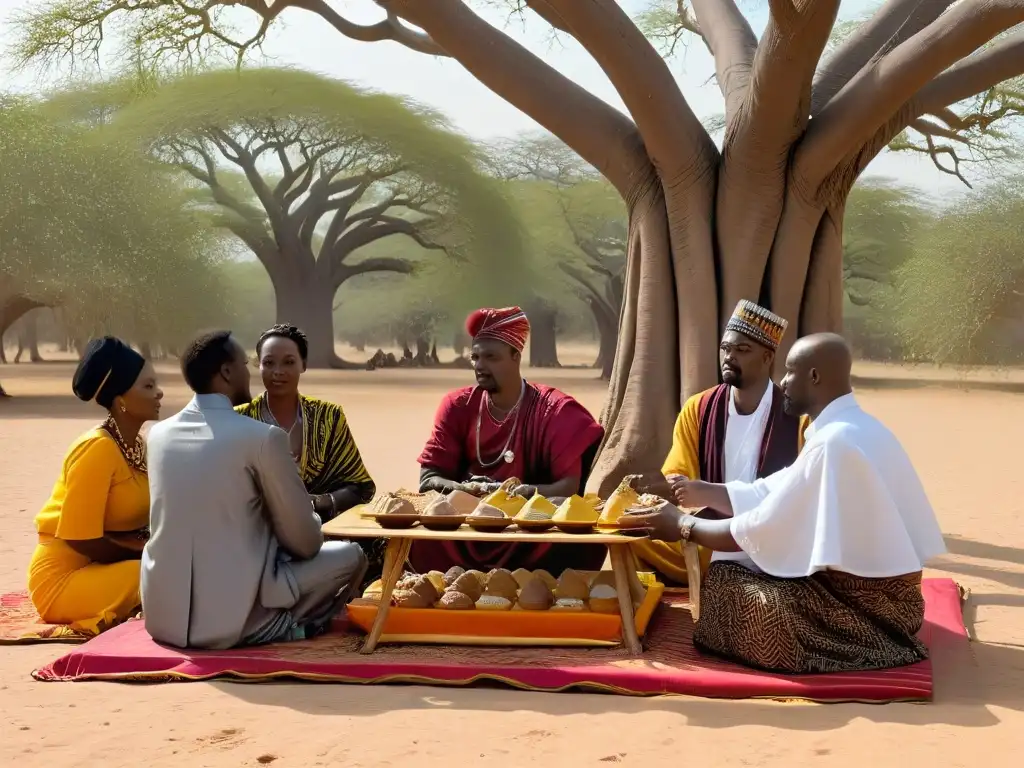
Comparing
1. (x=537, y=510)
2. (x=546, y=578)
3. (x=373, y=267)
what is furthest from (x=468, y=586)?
(x=373, y=267)

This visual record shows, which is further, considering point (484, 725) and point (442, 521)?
point (442, 521)

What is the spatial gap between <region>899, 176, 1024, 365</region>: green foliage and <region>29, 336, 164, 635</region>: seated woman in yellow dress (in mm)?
28879

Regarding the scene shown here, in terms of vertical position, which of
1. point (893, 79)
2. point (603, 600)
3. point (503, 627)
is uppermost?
point (893, 79)

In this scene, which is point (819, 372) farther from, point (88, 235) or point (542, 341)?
point (542, 341)

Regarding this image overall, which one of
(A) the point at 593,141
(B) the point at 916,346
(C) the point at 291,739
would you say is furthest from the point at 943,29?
(B) the point at 916,346

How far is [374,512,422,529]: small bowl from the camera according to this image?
16.8 ft

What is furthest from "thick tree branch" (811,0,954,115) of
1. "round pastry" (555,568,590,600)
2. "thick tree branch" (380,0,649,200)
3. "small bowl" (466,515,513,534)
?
"small bowl" (466,515,513,534)

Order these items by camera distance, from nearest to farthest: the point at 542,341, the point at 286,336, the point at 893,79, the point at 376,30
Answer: the point at 286,336
the point at 893,79
the point at 376,30
the point at 542,341

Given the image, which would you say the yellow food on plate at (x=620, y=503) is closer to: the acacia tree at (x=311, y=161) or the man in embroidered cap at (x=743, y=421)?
the man in embroidered cap at (x=743, y=421)

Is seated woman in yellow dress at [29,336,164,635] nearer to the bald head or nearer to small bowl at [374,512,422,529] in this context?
small bowl at [374,512,422,529]

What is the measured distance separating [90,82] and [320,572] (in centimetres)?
3778

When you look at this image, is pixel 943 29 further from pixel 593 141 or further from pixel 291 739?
pixel 291 739

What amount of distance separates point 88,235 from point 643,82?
19195 millimetres

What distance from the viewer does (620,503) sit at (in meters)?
5.08
